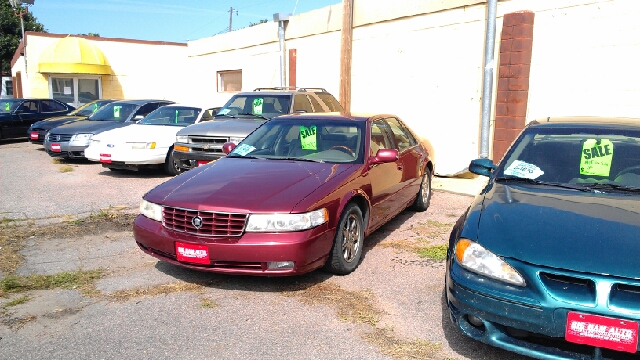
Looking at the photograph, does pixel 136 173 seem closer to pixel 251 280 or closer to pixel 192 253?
pixel 251 280

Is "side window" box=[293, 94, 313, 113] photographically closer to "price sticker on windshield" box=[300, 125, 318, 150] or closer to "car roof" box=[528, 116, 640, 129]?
"price sticker on windshield" box=[300, 125, 318, 150]

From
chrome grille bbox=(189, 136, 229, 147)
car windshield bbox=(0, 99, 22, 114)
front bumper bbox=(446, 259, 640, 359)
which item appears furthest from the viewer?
car windshield bbox=(0, 99, 22, 114)

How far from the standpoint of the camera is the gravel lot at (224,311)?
356 centimetres

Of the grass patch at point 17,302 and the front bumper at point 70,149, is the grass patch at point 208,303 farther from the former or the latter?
the front bumper at point 70,149

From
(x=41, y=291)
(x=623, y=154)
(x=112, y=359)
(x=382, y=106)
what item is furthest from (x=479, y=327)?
(x=382, y=106)

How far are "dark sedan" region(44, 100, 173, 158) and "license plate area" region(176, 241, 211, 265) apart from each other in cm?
868

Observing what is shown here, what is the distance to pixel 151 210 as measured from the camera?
4750 millimetres

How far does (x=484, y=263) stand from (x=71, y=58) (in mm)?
26997

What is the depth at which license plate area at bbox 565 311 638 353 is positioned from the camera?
9.08 feet

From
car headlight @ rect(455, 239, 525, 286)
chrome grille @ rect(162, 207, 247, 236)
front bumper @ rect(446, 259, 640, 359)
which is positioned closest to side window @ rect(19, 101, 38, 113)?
chrome grille @ rect(162, 207, 247, 236)

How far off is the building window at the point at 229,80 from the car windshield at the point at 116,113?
5.81 meters

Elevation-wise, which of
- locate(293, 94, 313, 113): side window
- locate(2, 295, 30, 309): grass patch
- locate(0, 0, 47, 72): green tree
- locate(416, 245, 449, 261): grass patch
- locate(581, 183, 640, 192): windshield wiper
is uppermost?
locate(0, 0, 47, 72): green tree

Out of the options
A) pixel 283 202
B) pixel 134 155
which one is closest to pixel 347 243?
pixel 283 202

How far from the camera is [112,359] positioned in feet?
11.2
